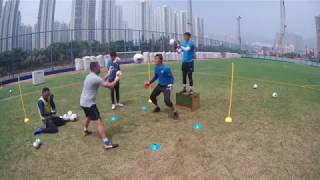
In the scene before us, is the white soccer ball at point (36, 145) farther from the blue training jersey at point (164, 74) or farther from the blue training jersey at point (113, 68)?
the blue training jersey at point (164, 74)

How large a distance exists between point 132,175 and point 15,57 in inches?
1021

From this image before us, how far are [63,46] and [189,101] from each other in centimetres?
2683

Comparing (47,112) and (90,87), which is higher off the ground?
(90,87)

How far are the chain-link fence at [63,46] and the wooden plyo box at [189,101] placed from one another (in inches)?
838

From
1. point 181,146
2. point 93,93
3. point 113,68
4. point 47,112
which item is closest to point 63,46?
point 113,68

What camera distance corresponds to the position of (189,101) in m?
9.12

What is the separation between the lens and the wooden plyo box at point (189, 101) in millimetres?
9062

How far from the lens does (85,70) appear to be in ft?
90.8

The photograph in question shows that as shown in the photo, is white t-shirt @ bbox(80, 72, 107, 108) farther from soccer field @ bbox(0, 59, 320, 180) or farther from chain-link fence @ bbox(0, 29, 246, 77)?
chain-link fence @ bbox(0, 29, 246, 77)

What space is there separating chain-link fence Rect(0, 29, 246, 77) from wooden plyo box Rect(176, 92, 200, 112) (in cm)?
2128

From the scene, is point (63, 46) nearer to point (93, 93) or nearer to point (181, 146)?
point (93, 93)

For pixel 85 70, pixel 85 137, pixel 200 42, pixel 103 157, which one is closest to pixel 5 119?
pixel 85 137

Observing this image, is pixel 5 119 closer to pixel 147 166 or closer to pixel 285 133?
pixel 147 166

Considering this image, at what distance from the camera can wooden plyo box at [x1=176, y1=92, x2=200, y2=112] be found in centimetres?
906
